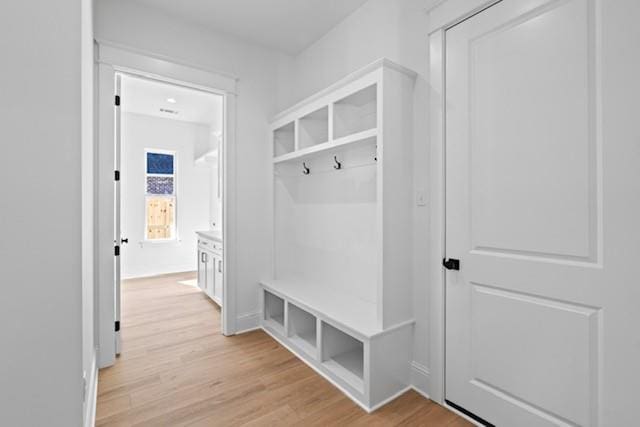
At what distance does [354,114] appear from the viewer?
2.39m

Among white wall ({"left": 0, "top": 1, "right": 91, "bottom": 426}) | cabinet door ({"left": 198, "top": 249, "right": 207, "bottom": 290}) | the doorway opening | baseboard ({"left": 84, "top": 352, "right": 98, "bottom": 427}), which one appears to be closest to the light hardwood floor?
baseboard ({"left": 84, "top": 352, "right": 98, "bottom": 427})

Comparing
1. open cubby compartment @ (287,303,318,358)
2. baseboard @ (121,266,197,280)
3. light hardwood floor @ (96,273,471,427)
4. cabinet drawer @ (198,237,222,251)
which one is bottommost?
light hardwood floor @ (96,273,471,427)

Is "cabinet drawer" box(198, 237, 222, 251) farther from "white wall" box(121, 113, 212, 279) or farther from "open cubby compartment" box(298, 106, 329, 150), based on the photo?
"white wall" box(121, 113, 212, 279)

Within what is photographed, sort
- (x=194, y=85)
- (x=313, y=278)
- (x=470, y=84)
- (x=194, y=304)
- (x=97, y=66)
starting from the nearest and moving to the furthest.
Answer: (x=470, y=84), (x=97, y=66), (x=194, y=85), (x=313, y=278), (x=194, y=304)

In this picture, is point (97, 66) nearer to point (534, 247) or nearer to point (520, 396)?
point (534, 247)

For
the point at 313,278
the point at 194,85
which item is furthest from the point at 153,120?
the point at 313,278

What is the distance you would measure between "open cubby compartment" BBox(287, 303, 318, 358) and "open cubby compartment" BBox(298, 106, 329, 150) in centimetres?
149

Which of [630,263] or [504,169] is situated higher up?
[504,169]

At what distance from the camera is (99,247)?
7.51 feet

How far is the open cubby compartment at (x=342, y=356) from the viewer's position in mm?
2025

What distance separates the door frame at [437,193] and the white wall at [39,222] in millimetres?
1801

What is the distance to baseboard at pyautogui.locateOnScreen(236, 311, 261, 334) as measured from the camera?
2.90m

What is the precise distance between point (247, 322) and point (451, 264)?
208 centimetres

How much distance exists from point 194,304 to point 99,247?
1765mm
